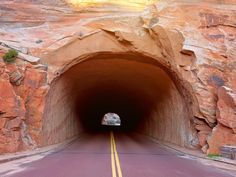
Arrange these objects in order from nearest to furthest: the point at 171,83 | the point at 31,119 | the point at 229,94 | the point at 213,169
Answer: the point at 213,169
the point at 229,94
the point at 31,119
the point at 171,83

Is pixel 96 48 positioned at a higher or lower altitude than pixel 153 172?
higher

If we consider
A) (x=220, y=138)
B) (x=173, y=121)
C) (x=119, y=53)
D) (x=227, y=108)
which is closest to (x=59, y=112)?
(x=119, y=53)

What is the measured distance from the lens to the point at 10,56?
16.5 m

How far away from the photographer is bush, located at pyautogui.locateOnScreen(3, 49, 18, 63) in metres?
16.4

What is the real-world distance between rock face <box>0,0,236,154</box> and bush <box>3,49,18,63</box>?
39 cm

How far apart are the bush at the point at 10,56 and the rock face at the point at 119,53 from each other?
0.39 metres

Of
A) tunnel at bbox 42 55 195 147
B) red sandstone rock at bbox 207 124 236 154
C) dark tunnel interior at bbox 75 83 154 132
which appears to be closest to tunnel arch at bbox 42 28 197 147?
tunnel at bbox 42 55 195 147

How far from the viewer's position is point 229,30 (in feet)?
63.3

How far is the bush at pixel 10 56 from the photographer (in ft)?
53.7

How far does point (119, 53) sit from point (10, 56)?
7.25 meters

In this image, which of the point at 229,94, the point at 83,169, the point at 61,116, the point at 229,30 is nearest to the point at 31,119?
the point at 61,116

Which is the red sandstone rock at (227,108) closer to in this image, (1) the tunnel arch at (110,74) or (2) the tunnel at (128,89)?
(1) the tunnel arch at (110,74)

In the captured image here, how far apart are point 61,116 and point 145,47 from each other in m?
7.92

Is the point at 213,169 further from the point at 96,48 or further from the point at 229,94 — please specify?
the point at 96,48
